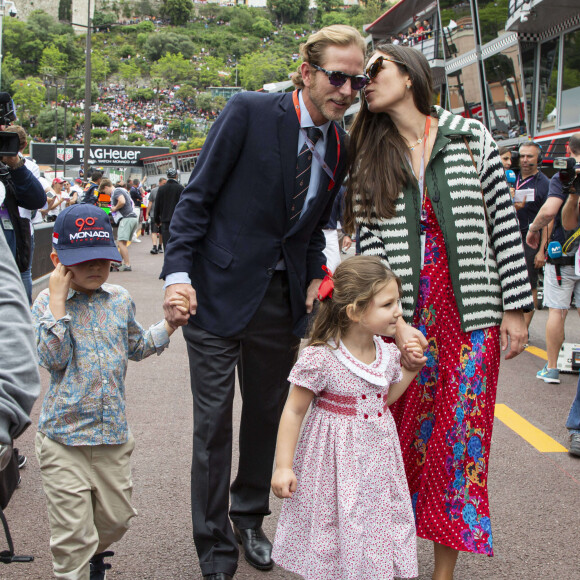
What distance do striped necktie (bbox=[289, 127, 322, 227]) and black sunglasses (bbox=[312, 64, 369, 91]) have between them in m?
0.24

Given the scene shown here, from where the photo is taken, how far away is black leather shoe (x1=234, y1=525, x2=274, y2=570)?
3248 millimetres

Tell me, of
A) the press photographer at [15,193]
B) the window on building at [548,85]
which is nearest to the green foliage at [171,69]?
the window on building at [548,85]

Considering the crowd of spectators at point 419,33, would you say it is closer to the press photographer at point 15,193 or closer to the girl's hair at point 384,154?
the press photographer at point 15,193

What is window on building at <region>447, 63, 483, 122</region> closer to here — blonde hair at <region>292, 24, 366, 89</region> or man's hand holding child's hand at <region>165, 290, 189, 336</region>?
blonde hair at <region>292, 24, 366, 89</region>

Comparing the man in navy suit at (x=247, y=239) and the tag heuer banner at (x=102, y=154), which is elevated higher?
the tag heuer banner at (x=102, y=154)

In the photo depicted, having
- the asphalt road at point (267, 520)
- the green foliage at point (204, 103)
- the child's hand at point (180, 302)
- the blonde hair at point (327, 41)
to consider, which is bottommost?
the asphalt road at point (267, 520)

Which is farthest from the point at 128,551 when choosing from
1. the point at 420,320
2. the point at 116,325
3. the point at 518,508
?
the point at 518,508

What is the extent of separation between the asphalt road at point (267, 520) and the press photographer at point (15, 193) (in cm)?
123

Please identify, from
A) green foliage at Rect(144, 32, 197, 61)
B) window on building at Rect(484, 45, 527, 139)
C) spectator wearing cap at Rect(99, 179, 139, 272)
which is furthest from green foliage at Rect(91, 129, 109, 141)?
spectator wearing cap at Rect(99, 179, 139, 272)

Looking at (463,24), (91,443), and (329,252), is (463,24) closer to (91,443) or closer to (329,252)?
(329,252)

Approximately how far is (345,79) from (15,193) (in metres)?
2.80

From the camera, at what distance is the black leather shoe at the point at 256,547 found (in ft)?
10.7

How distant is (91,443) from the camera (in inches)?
112

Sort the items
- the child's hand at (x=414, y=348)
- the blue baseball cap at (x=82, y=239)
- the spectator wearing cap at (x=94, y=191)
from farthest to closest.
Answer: the spectator wearing cap at (x=94, y=191), the blue baseball cap at (x=82, y=239), the child's hand at (x=414, y=348)
